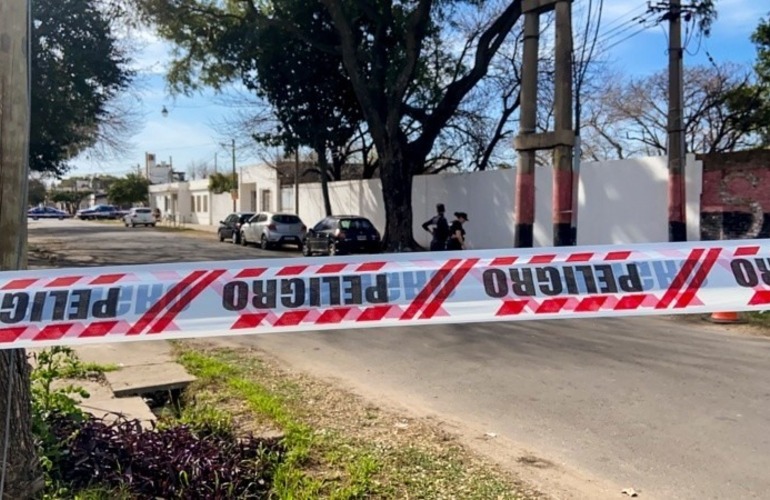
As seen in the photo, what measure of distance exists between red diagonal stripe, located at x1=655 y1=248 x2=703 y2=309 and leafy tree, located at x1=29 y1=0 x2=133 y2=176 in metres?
17.5

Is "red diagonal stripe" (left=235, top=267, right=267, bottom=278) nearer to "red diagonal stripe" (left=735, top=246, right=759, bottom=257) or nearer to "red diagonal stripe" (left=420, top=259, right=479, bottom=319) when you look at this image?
"red diagonal stripe" (left=420, top=259, right=479, bottom=319)

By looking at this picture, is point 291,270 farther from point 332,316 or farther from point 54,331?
point 54,331

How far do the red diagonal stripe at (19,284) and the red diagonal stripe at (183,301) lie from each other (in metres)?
0.62

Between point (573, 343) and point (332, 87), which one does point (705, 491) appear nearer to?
point (573, 343)

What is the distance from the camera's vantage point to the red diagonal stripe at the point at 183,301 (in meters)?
3.52

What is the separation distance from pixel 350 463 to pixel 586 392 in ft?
9.47

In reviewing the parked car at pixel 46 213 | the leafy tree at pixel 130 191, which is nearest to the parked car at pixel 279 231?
the leafy tree at pixel 130 191

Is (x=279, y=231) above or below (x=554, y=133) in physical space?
below

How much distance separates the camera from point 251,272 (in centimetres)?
374

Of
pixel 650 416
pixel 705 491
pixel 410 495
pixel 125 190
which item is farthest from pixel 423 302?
pixel 125 190

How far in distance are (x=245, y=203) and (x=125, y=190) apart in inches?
1543

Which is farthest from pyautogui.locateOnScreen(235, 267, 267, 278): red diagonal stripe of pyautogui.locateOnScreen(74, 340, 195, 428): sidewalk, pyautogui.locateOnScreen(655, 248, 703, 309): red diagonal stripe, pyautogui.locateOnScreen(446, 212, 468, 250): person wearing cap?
pyautogui.locateOnScreen(446, 212, 468, 250): person wearing cap

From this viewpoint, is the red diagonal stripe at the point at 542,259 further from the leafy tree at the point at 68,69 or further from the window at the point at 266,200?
the window at the point at 266,200

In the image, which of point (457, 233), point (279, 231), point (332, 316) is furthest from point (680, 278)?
point (279, 231)
